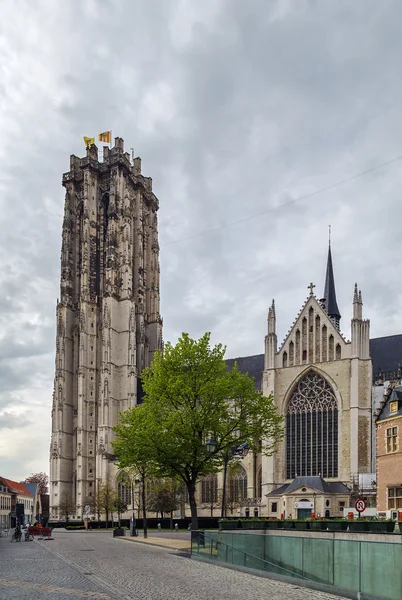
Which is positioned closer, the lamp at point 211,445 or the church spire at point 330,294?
the lamp at point 211,445

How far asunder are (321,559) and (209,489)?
6021 cm

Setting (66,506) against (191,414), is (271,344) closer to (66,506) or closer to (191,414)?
(66,506)

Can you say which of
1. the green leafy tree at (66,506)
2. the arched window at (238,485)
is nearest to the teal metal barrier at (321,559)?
the arched window at (238,485)

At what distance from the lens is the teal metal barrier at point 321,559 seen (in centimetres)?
1370

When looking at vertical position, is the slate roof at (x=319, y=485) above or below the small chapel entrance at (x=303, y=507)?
above

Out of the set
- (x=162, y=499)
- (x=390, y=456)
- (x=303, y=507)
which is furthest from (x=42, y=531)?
(x=303, y=507)

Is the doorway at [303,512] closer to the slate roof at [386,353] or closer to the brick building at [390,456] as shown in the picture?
the slate roof at [386,353]

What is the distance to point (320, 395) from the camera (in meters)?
65.6

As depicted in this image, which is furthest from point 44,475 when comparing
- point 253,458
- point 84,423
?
point 253,458

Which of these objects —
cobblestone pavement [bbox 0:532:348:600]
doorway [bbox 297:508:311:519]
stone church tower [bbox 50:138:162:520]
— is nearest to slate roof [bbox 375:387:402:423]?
doorway [bbox 297:508:311:519]

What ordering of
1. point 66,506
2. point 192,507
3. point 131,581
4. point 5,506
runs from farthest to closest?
point 5,506 < point 66,506 < point 192,507 < point 131,581

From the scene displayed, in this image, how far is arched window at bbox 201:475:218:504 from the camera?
74.4 meters

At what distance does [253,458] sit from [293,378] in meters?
10.6

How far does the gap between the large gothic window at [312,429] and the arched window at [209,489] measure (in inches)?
466
